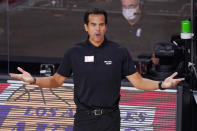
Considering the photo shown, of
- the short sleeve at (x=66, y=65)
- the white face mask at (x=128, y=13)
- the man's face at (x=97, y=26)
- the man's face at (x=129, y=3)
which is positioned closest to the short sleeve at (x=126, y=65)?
the man's face at (x=97, y=26)

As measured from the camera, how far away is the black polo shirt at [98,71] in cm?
411

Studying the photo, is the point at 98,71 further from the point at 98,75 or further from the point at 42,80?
the point at 42,80

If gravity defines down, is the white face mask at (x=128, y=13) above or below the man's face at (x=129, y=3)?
below

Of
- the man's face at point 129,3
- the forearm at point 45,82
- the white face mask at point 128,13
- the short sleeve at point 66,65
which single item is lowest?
the forearm at point 45,82

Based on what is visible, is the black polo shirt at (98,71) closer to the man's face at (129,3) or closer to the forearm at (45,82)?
the forearm at (45,82)

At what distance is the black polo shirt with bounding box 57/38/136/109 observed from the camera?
4105mm

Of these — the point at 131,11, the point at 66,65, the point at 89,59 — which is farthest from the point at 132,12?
the point at 89,59

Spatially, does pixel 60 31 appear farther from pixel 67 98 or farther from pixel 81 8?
pixel 67 98

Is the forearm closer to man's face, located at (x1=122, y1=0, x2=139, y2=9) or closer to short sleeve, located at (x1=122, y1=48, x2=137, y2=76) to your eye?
short sleeve, located at (x1=122, y1=48, x2=137, y2=76)

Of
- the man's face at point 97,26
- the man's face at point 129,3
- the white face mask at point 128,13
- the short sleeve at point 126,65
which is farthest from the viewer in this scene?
the white face mask at point 128,13

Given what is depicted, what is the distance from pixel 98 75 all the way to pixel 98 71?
34mm

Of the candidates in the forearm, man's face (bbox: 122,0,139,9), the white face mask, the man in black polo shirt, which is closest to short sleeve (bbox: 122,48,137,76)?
the man in black polo shirt

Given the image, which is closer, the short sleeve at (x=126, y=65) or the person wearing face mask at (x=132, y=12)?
the short sleeve at (x=126, y=65)

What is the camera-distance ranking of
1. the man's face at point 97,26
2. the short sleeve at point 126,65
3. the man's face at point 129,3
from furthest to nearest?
the man's face at point 129,3, the short sleeve at point 126,65, the man's face at point 97,26
